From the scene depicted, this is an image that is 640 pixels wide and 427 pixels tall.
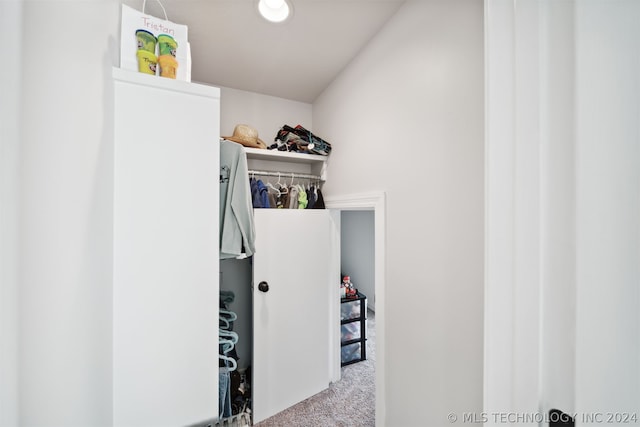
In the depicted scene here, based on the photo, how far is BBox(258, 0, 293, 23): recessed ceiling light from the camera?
1.25m

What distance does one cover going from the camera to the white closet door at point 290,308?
1778mm

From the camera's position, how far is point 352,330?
2490 millimetres

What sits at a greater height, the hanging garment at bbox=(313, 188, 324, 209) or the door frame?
the hanging garment at bbox=(313, 188, 324, 209)

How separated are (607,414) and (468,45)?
3.56 feet

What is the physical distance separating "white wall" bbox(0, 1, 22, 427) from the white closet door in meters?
1.22

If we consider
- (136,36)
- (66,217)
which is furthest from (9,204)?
(136,36)

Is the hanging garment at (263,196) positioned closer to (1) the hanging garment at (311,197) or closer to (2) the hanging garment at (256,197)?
(2) the hanging garment at (256,197)

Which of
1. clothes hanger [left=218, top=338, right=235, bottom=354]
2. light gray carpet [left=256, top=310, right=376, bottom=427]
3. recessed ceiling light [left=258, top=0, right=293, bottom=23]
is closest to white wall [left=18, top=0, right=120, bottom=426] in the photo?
clothes hanger [left=218, top=338, right=235, bottom=354]

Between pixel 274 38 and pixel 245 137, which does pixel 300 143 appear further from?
pixel 274 38

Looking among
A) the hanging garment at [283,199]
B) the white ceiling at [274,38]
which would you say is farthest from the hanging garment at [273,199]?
the white ceiling at [274,38]

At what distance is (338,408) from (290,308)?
0.82m

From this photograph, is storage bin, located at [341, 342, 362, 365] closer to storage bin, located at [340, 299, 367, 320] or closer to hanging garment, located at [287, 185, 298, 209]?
storage bin, located at [340, 299, 367, 320]

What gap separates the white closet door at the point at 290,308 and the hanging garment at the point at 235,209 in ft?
1.75

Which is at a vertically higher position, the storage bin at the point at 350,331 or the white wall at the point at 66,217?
the white wall at the point at 66,217
